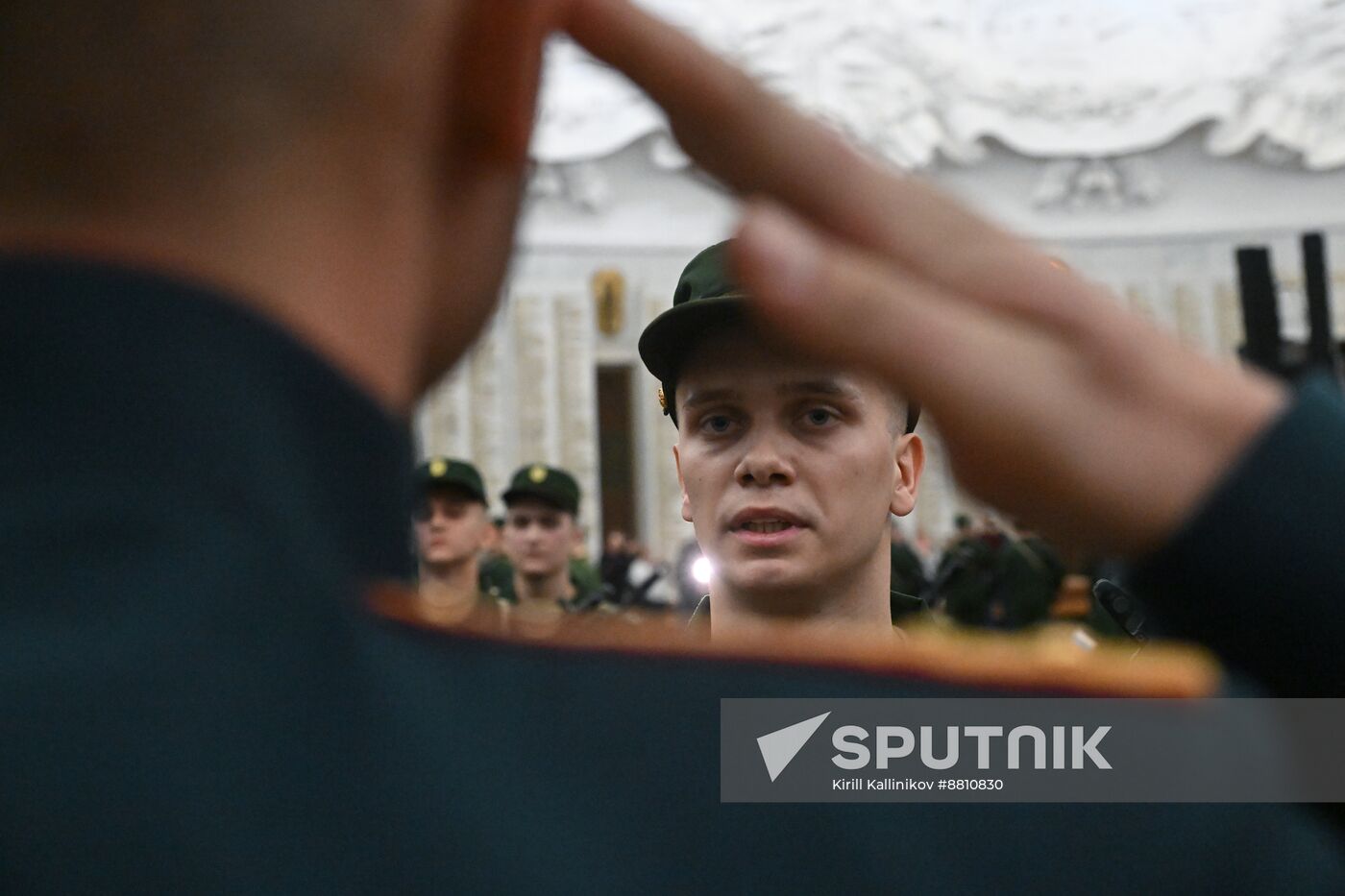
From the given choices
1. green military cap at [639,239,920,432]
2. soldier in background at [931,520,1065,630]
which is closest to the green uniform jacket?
green military cap at [639,239,920,432]

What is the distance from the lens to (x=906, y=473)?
1.91 meters

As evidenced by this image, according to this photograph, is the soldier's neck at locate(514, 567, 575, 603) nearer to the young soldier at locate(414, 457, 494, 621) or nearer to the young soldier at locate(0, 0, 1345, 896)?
the young soldier at locate(414, 457, 494, 621)

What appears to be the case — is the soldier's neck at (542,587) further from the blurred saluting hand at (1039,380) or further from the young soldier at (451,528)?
the blurred saluting hand at (1039,380)

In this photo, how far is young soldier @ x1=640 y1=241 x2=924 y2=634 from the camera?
1.74 metres

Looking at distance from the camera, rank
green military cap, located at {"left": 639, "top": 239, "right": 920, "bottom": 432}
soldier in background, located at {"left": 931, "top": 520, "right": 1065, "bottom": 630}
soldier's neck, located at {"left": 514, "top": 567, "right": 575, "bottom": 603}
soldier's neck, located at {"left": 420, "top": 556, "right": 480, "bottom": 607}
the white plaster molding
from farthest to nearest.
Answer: the white plaster molding, soldier in background, located at {"left": 931, "top": 520, "right": 1065, "bottom": 630}, soldier's neck, located at {"left": 514, "top": 567, "right": 575, "bottom": 603}, soldier's neck, located at {"left": 420, "top": 556, "right": 480, "bottom": 607}, green military cap, located at {"left": 639, "top": 239, "right": 920, "bottom": 432}

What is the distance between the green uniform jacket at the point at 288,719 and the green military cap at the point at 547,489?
4643 mm

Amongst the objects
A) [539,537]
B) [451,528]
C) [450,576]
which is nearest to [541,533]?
[539,537]

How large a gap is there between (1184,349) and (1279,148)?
49.6 feet

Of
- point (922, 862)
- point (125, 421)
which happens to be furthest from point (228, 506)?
point (922, 862)

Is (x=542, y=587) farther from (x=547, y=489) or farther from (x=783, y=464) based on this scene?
(x=783, y=464)

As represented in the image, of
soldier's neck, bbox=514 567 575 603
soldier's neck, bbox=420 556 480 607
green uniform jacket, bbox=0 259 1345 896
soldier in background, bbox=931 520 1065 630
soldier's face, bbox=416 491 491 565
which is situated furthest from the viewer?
soldier in background, bbox=931 520 1065 630

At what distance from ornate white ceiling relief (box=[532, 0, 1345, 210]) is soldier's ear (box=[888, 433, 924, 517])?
11909 millimetres

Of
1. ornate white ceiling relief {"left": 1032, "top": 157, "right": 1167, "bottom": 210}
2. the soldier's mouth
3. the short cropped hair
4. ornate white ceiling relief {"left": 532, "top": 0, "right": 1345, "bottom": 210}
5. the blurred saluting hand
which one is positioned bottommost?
the soldier's mouth

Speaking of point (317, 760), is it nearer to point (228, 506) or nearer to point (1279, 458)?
point (228, 506)
